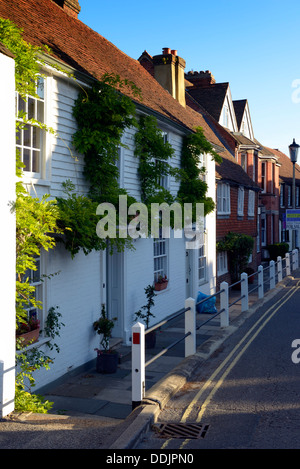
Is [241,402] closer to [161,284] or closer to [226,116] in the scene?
[161,284]

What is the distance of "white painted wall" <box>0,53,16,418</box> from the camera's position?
6672 mm

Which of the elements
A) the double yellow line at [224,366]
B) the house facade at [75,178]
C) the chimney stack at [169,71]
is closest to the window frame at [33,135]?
the house facade at [75,178]

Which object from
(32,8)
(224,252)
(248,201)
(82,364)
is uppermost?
(32,8)

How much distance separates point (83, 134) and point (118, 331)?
535 centimetres

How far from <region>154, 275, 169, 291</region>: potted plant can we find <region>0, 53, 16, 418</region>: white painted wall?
28.6ft

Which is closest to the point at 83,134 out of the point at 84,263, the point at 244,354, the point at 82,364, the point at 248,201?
the point at 84,263

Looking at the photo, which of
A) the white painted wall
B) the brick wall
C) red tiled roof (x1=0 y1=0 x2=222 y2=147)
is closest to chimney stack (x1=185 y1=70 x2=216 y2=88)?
→ the brick wall

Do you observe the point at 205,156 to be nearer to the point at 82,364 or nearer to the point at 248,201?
the point at 248,201

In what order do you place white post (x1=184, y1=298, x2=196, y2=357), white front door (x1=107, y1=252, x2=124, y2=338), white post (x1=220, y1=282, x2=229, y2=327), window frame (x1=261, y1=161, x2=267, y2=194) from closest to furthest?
1. white post (x1=184, y1=298, x2=196, y2=357)
2. white front door (x1=107, y1=252, x2=124, y2=338)
3. white post (x1=220, y1=282, x2=229, y2=327)
4. window frame (x1=261, y1=161, x2=267, y2=194)

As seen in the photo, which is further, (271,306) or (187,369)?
(271,306)

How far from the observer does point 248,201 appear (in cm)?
2938

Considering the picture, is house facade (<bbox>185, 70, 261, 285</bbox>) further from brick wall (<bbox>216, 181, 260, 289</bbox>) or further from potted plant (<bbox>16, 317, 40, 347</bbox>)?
potted plant (<bbox>16, 317, 40, 347</bbox>)

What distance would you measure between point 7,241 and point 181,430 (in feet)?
11.3

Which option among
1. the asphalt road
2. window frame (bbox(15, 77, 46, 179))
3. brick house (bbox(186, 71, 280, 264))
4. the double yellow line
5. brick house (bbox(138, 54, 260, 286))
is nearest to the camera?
the asphalt road
